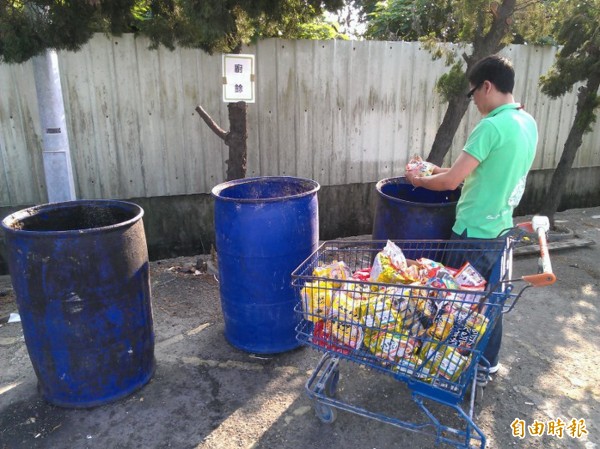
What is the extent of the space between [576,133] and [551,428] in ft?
14.8

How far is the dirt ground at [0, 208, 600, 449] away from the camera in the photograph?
8.75 ft

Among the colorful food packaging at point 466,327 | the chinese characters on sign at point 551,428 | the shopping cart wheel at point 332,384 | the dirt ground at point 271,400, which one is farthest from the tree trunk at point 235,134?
the chinese characters on sign at point 551,428

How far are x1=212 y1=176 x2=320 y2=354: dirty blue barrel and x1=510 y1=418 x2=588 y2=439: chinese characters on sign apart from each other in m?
1.60

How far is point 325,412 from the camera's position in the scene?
2.75 m

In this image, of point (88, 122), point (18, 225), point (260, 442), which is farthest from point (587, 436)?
point (88, 122)

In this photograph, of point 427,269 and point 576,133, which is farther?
point 576,133

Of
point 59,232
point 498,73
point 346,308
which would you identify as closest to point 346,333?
point 346,308

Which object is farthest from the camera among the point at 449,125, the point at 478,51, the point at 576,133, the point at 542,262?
the point at 576,133

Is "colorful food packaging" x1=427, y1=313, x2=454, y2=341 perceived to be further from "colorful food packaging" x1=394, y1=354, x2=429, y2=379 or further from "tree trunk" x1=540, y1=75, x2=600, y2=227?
"tree trunk" x1=540, y1=75, x2=600, y2=227

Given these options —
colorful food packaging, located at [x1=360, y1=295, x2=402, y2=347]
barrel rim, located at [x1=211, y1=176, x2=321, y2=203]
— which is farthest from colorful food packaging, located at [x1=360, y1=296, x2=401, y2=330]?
barrel rim, located at [x1=211, y1=176, x2=321, y2=203]

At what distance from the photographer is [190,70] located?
5.13 metres

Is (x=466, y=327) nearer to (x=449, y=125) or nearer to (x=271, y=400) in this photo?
(x=271, y=400)

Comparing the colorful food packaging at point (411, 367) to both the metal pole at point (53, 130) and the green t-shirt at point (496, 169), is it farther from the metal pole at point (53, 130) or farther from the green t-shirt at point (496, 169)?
the metal pole at point (53, 130)

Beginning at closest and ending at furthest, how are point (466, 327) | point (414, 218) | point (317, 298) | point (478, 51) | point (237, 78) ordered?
point (466, 327) < point (317, 298) < point (414, 218) < point (237, 78) < point (478, 51)
